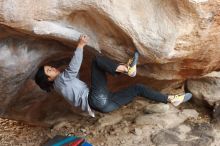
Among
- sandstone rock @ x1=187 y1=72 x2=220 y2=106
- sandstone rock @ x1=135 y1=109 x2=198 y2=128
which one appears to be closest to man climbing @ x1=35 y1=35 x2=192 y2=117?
sandstone rock @ x1=135 y1=109 x2=198 y2=128

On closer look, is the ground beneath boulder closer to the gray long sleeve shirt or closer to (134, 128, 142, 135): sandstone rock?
(134, 128, 142, 135): sandstone rock

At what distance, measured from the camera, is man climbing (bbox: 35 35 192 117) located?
357 cm

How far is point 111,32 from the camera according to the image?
376 cm

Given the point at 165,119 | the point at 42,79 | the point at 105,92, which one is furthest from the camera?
the point at 165,119

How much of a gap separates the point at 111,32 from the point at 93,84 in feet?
1.79

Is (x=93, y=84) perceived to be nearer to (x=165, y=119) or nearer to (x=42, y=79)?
(x=42, y=79)

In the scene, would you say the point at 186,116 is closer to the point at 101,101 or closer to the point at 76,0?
the point at 101,101

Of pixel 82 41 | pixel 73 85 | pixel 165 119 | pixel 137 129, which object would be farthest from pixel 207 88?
pixel 82 41

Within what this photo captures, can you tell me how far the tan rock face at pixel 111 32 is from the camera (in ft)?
11.2

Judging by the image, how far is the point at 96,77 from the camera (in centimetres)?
378

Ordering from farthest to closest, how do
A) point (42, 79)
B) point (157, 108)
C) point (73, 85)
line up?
1. point (157, 108)
2. point (42, 79)
3. point (73, 85)

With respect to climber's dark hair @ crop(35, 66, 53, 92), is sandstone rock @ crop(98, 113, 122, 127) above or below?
below

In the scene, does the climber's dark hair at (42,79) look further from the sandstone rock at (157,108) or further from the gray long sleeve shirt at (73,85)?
the sandstone rock at (157,108)

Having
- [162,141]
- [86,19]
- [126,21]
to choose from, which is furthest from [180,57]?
[162,141]
